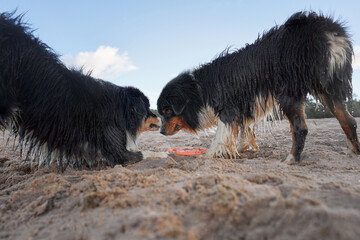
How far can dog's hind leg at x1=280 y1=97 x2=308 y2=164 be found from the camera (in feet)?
9.77

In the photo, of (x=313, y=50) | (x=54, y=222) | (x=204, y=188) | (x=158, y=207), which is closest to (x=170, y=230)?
(x=158, y=207)

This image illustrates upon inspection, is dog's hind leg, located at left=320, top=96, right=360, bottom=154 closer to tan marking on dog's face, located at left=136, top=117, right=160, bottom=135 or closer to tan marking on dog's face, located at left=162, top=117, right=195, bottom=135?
tan marking on dog's face, located at left=162, top=117, right=195, bottom=135

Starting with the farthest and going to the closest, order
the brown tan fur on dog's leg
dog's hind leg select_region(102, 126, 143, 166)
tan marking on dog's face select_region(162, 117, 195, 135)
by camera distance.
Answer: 1. tan marking on dog's face select_region(162, 117, 195, 135)
2. dog's hind leg select_region(102, 126, 143, 166)
3. the brown tan fur on dog's leg

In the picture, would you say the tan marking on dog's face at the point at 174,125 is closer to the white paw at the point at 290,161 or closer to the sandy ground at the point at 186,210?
the white paw at the point at 290,161

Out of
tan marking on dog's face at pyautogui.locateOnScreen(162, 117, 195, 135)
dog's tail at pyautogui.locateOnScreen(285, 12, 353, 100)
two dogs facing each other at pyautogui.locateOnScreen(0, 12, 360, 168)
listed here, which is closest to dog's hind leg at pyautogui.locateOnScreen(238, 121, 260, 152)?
two dogs facing each other at pyautogui.locateOnScreen(0, 12, 360, 168)

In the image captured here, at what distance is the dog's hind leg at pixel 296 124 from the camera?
9.77 feet

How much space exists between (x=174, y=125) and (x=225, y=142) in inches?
52.2

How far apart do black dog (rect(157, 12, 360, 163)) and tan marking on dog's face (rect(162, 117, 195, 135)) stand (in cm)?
18

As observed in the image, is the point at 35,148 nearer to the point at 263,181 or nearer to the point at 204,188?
the point at 204,188

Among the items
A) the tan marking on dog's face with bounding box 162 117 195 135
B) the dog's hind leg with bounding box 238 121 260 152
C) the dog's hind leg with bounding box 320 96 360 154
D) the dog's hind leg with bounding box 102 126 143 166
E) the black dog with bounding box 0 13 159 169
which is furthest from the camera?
the tan marking on dog's face with bounding box 162 117 195 135

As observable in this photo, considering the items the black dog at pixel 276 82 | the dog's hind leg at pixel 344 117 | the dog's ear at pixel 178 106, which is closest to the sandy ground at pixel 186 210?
the black dog at pixel 276 82

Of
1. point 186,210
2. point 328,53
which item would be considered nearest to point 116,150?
point 186,210

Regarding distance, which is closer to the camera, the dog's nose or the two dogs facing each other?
the two dogs facing each other

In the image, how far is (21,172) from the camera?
3184 mm
